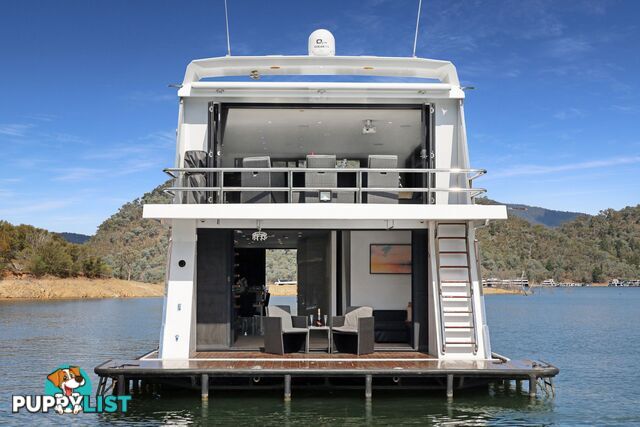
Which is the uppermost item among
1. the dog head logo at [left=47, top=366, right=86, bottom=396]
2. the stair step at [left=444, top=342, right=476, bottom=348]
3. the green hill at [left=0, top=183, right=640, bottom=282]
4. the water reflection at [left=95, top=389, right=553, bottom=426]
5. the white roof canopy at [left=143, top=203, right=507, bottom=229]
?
the green hill at [left=0, top=183, right=640, bottom=282]

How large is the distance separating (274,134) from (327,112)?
7.48ft

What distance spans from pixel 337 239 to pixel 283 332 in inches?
101

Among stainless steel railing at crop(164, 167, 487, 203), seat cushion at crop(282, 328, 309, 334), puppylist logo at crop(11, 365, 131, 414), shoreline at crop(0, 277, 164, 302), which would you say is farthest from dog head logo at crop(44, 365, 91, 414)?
shoreline at crop(0, 277, 164, 302)

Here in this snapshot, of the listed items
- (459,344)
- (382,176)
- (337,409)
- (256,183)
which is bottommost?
(337,409)

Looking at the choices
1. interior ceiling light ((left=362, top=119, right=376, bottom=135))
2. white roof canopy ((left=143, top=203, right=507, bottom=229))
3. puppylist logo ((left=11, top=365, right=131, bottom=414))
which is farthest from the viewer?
interior ceiling light ((left=362, top=119, right=376, bottom=135))

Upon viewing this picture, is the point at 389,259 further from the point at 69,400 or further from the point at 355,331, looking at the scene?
the point at 69,400

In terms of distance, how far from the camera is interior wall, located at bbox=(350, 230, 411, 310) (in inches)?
542

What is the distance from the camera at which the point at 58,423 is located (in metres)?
10.4

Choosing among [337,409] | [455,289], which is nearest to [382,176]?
[455,289]

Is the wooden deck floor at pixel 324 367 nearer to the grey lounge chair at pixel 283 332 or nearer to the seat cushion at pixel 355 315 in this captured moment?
the grey lounge chair at pixel 283 332

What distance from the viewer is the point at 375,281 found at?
45.3 ft

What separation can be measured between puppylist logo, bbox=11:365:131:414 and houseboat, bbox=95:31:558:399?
30 cm

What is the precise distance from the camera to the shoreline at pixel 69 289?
56.2m

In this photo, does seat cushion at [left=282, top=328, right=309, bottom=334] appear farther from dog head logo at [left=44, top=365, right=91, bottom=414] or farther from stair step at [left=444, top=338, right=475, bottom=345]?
dog head logo at [left=44, top=365, right=91, bottom=414]
